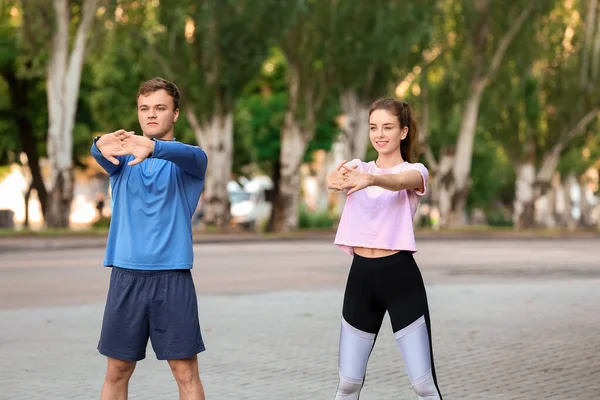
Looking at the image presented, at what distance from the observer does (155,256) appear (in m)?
5.34

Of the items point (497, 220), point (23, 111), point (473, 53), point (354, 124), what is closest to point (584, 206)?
point (497, 220)

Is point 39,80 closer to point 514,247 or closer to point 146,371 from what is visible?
point 514,247

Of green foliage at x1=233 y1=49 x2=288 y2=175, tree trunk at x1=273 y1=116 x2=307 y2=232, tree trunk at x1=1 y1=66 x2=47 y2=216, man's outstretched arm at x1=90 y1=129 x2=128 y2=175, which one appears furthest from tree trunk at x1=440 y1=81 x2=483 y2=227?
man's outstretched arm at x1=90 y1=129 x2=128 y2=175

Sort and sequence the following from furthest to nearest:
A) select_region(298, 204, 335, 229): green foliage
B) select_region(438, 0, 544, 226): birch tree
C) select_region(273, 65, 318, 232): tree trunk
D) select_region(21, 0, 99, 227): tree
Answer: select_region(298, 204, 335, 229): green foliage < select_region(438, 0, 544, 226): birch tree < select_region(273, 65, 318, 232): tree trunk < select_region(21, 0, 99, 227): tree

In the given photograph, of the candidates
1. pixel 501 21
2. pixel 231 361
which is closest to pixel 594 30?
pixel 501 21

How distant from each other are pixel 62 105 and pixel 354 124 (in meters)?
10.9

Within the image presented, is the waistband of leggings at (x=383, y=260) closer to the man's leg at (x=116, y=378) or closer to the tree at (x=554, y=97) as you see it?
the man's leg at (x=116, y=378)

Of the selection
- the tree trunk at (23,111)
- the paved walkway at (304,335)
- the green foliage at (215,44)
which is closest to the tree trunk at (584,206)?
the tree trunk at (23,111)

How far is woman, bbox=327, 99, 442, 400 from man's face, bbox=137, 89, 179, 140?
32.1 inches

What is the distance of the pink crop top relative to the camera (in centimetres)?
561

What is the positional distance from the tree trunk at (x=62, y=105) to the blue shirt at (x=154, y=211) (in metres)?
31.0

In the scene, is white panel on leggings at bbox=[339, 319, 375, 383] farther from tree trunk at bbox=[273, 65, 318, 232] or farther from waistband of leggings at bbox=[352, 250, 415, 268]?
tree trunk at bbox=[273, 65, 318, 232]

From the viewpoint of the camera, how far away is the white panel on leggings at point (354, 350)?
18.7 feet

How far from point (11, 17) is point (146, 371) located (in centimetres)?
3859
